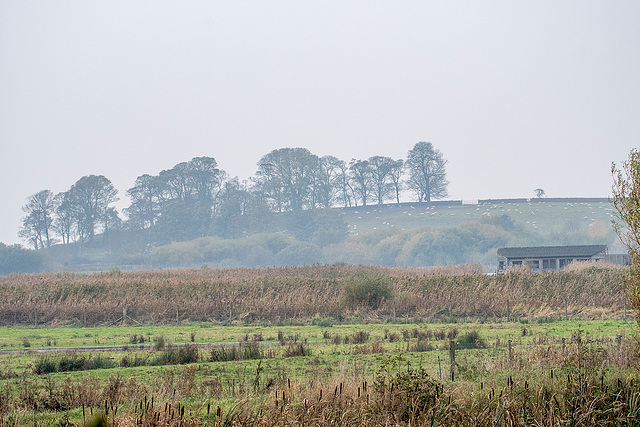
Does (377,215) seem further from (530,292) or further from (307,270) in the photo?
(530,292)

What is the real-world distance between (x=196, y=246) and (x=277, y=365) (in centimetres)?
11375

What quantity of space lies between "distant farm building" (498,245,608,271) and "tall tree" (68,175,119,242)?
315 feet

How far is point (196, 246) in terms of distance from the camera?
435 ft

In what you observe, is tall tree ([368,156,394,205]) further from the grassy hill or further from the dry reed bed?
the dry reed bed

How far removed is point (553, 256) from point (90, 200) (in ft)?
333

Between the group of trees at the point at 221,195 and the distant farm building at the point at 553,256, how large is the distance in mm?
71123

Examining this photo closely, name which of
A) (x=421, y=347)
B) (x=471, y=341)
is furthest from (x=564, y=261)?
(x=421, y=347)

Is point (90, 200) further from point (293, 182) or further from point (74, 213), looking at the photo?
point (293, 182)

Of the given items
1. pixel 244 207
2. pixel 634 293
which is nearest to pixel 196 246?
pixel 244 207

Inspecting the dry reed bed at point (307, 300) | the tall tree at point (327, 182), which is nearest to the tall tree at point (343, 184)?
the tall tree at point (327, 182)

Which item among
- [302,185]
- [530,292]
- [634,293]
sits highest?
[302,185]

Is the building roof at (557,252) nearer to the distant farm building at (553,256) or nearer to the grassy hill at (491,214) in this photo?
the distant farm building at (553,256)

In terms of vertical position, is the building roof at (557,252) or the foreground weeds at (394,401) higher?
the foreground weeds at (394,401)

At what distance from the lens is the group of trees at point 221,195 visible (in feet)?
481
